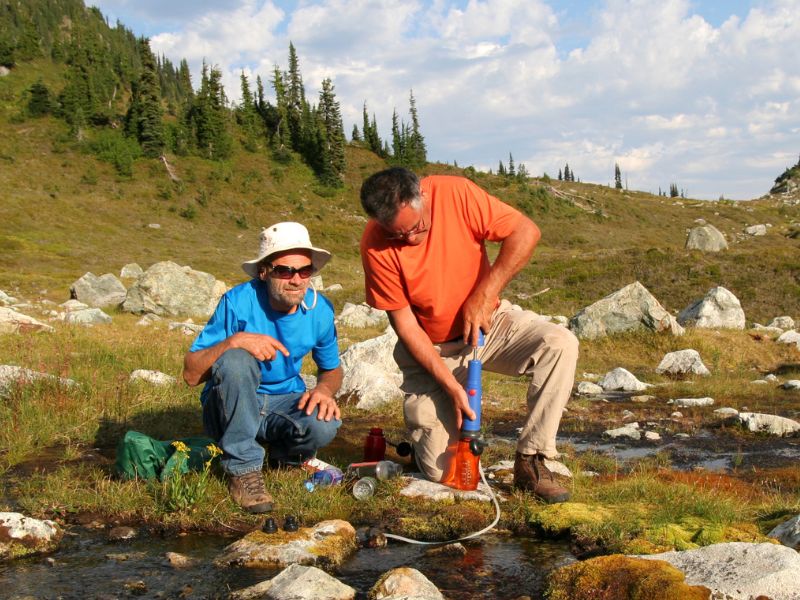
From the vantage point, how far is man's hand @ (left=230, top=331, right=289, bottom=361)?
457 cm

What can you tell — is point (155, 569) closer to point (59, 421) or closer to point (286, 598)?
point (286, 598)

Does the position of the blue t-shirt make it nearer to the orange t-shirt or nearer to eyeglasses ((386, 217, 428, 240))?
the orange t-shirt

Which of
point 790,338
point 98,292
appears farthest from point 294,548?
point 98,292

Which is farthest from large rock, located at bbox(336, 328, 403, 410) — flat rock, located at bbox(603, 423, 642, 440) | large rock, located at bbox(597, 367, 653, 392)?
large rock, located at bbox(597, 367, 653, 392)

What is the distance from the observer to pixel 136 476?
4.70 m

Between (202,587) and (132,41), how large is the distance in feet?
577

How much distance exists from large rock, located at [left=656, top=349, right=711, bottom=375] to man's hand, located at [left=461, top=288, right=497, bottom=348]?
8.91 m

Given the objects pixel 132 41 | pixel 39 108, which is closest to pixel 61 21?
pixel 132 41

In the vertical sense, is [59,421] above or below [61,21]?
below

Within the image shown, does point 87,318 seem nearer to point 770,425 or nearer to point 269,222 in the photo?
point 770,425

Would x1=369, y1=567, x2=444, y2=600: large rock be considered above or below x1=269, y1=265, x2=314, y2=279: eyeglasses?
below

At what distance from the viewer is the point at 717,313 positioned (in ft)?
57.9

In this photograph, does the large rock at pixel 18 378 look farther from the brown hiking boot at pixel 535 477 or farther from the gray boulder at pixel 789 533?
the gray boulder at pixel 789 533

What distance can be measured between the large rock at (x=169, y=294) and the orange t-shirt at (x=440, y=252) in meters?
16.6
